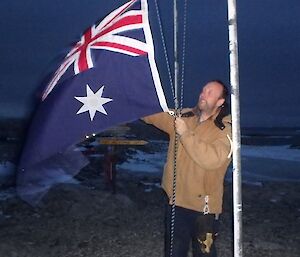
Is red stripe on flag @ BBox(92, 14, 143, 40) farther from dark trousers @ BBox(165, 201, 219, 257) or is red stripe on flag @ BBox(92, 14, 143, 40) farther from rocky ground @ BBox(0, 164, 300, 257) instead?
rocky ground @ BBox(0, 164, 300, 257)

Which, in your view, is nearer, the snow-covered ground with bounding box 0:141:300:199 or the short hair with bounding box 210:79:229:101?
the short hair with bounding box 210:79:229:101

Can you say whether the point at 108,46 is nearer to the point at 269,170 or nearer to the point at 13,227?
the point at 13,227

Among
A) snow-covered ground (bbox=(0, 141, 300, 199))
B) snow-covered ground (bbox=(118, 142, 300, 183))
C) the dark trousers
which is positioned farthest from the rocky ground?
snow-covered ground (bbox=(118, 142, 300, 183))

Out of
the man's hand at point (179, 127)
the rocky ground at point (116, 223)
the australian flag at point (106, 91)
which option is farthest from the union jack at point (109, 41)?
the rocky ground at point (116, 223)

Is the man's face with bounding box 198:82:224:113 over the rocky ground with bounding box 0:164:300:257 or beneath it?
over

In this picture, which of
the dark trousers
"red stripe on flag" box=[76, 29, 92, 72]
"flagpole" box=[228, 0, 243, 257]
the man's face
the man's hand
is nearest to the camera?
"flagpole" box=[228, 0, 243, 257]

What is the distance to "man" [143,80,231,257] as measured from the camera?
474 centimetres

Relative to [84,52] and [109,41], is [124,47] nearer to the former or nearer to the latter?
[109,41]

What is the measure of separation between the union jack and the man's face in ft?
1.98

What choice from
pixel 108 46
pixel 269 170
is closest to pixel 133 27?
pixel 108 46

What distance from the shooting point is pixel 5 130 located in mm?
34406

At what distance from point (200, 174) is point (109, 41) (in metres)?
1.29

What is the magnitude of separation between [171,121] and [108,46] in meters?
0.88

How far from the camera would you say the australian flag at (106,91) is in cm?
447
